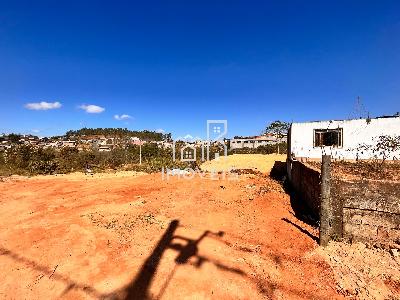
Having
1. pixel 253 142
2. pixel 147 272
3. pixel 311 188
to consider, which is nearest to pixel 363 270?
pixel 311 188

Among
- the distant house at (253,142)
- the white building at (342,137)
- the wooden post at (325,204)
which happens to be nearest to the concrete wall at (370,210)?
the wooden post at (325,204)

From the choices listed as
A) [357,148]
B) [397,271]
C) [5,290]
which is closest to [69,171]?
[5,290]

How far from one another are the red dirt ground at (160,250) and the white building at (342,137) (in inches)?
228

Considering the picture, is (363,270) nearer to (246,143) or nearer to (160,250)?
(160,250)

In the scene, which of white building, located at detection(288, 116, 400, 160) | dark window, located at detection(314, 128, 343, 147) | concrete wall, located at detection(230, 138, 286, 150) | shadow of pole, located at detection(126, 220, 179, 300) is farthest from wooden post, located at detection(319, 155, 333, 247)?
concrete wall, located at detection(230, 138, 286, 150)

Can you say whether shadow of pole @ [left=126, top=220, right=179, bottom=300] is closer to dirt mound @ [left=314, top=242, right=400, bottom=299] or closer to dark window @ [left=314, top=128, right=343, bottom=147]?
dirt mound @ [left=314, top=242, right=400, bottom=299]

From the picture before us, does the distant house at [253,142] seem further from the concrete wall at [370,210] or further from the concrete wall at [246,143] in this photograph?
the concrete wall at [370,210]

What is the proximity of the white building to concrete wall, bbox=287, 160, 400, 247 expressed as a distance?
8414 millimetres

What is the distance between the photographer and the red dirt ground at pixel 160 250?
396 cm

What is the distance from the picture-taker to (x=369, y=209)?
16.6 ft

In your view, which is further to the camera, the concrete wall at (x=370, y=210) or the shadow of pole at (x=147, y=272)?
the concrete wall at (x=370, y=210)

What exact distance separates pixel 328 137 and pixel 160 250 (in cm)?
1162

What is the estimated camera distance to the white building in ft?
41.3

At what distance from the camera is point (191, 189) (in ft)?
36.5
